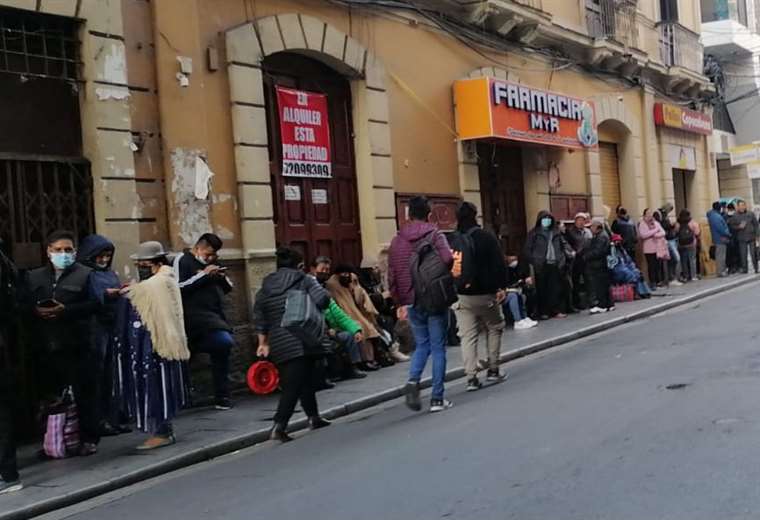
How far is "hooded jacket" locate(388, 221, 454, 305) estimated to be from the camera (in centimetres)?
881

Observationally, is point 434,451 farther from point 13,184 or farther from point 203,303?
point 13,184

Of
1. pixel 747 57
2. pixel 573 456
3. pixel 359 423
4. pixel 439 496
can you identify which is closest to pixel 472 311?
pixel 359 423

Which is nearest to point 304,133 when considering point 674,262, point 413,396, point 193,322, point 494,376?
point 193,322

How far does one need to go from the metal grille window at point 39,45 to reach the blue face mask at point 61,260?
2397 mm

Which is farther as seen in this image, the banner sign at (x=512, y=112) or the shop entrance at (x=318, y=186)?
the banner sign at (x=512, y=112)

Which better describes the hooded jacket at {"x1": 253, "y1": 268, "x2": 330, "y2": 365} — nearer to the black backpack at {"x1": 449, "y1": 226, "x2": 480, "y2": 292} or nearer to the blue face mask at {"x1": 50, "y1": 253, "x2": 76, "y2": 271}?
the blue face mask at {"x1": 50, "y1": 253, "x2": 76, "y2": 271}

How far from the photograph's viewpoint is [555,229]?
Result: 53.8ft

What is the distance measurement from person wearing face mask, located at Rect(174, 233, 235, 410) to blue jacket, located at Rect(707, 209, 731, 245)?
16.6 metres

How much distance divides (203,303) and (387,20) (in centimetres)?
654

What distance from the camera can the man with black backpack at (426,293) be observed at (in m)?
8.73

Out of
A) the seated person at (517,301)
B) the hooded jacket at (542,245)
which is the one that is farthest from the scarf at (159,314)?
the hooded jacket at (542,245)

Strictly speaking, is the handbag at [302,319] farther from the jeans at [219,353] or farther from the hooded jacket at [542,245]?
the hooded jacket at [542,245]

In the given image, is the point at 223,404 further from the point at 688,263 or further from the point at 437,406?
the point at 688,263

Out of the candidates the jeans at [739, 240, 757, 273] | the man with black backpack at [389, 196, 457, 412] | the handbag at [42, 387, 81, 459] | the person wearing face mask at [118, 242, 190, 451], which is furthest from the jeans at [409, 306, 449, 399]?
the jeans at [739, 240, 757, 273]
